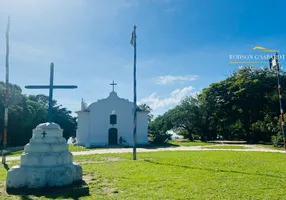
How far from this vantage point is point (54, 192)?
7.01 metres

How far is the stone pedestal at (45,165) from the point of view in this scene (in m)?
7.49

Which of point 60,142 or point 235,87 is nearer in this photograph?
Result: point 60,142

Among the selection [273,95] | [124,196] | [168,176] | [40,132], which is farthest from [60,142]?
[273,95]

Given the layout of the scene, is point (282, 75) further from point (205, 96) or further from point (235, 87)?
point (205, 96)

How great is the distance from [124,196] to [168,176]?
9.32 feet

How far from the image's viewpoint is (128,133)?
100 ft

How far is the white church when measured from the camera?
29.8m

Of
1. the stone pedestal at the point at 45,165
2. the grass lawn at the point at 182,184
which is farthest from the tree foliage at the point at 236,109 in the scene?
the stone pedestal at the point at 45,165

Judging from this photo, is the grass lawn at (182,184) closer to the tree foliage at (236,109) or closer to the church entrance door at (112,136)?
the church entrance door at (112,136)

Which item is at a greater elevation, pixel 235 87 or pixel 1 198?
pixel 235 87

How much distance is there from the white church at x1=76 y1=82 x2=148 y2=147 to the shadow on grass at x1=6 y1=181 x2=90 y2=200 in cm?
2220

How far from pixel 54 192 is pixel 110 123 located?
76.8 feet

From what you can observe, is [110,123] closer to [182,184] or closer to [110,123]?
[110,123]

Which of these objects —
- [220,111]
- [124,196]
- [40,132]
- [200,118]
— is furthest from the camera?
[200,118]
